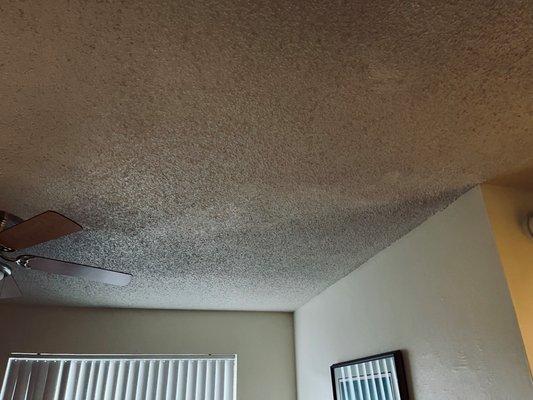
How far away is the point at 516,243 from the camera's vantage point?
1.85 m

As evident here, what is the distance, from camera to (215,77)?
1.30 metres

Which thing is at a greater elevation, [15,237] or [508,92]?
[508,92]

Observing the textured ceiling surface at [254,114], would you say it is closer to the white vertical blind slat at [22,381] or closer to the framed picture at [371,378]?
the framed picture at [371,378]

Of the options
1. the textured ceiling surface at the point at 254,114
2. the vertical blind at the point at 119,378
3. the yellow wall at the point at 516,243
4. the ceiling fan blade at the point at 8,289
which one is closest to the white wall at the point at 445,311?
the yellow wall at the point at 516,243

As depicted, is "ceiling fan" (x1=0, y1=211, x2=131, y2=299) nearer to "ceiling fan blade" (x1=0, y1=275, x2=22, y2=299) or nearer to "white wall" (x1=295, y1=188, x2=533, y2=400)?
"ceiling fan blade" (x1=0, y1=275, x2=22, y2=299)

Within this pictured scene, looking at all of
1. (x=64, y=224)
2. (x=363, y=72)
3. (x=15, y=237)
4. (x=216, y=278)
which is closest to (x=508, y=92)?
(x=363, y=72)

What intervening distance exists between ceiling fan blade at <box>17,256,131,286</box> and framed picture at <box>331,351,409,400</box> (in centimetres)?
159

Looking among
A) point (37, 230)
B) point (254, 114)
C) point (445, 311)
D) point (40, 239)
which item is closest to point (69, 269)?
point (40, 239)

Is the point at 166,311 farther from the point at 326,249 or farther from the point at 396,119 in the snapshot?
the point at 396,119

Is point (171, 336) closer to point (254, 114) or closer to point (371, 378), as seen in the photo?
point (371, 378)

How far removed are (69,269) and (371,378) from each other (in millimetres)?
1925

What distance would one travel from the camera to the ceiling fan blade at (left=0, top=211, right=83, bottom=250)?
5.27 ft

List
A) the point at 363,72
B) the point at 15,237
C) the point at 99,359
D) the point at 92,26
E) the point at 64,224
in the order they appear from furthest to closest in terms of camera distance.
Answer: the point at 99,359 → the point at 15,237 → the point at 64,224 → the point at 363,72 → the point at 92,26

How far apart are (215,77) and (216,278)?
213 centimetres
